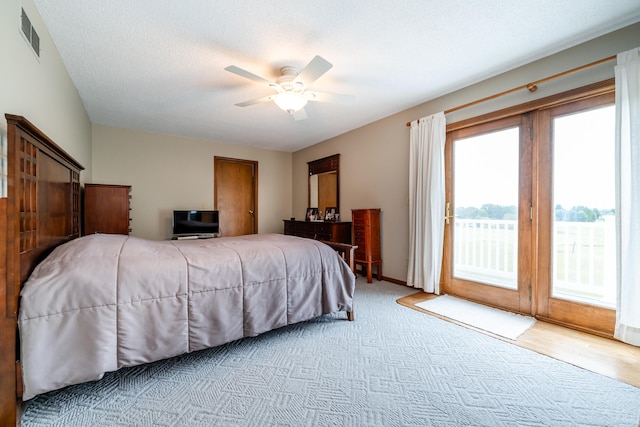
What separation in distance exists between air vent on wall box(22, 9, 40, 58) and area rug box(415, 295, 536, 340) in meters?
3.88

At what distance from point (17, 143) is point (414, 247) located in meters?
3.59

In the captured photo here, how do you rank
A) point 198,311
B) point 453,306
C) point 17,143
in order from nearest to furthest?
point 17,143 → point 198,311 → point 453,306

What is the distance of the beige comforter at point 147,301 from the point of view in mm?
1354

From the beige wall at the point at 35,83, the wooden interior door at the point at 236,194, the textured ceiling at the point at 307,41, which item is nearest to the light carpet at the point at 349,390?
the beige wall at the point at 35,83

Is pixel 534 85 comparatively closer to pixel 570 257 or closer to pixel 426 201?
pixel 426 201

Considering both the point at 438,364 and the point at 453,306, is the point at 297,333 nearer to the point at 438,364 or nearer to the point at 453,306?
the point at 438,364

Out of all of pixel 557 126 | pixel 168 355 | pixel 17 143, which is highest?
pixel 557 126

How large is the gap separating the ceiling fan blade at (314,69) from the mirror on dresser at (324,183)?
2.62 m

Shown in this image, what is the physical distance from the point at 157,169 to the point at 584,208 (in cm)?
586

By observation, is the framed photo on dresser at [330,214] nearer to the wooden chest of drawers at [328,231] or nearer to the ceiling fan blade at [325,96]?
the wooden chest of drawers at [328,231]

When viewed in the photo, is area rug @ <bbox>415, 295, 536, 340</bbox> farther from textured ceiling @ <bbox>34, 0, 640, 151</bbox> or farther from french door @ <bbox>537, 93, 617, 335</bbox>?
textured ceiling @ <bbox>34, 0, 640, 151</bbox>

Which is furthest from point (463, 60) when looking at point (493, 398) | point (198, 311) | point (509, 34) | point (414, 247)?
point (198, 311)

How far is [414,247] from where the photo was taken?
11.5ft

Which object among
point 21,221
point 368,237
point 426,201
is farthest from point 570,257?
point 21,221
